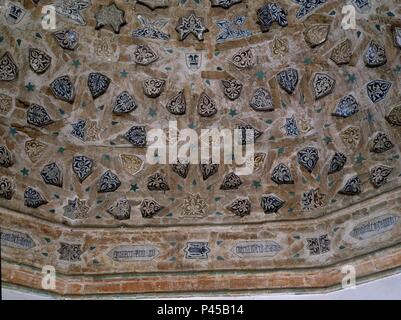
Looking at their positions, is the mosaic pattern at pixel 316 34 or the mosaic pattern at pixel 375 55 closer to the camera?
the mosaic pattern at pixel 375 55

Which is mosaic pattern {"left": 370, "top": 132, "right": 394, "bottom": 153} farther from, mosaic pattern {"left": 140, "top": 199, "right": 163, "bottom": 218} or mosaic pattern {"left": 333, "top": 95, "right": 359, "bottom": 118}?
mosaic pattern {"left": 140, "top": 199, "right": 163, "bottom": 218}

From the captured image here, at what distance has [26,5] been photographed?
33.4 ft

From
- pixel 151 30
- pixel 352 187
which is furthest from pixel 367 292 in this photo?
pixel 151 30

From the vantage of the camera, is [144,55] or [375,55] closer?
[375,55]

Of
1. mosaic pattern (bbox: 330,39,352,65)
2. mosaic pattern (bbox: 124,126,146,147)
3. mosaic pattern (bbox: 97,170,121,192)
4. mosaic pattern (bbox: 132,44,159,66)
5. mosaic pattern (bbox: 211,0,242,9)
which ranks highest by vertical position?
mosaic pattern (bbox: 211,0,242,9)

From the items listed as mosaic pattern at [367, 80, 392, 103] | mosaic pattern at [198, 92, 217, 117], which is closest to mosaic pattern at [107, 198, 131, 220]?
mosaic pattern at [198, 92, 217, 117]

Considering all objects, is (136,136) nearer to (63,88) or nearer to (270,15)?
(63,88)

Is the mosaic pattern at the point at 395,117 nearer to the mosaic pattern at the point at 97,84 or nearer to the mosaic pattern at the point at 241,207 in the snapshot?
the mosaic pattern at the point at 241,207

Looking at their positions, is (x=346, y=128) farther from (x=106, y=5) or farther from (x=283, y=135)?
(x=106, y=5)

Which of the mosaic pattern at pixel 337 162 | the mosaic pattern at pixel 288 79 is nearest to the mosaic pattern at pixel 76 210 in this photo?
the mosaic pattern at pixel 288 79

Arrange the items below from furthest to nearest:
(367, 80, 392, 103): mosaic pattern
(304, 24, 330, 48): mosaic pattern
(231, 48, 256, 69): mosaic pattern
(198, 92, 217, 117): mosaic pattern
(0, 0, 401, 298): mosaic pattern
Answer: (198, 92, 217, 117): mosaic pattern → (231, 48, 256, 69): mosaic pattern → (304, 24, 330, 48): mosaic pattern → (367, 80, 392, 103): mosaic pattern → (0, 0, 401, 298): mosaic pattern

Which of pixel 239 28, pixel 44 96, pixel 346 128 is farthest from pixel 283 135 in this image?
pixel 44 96
